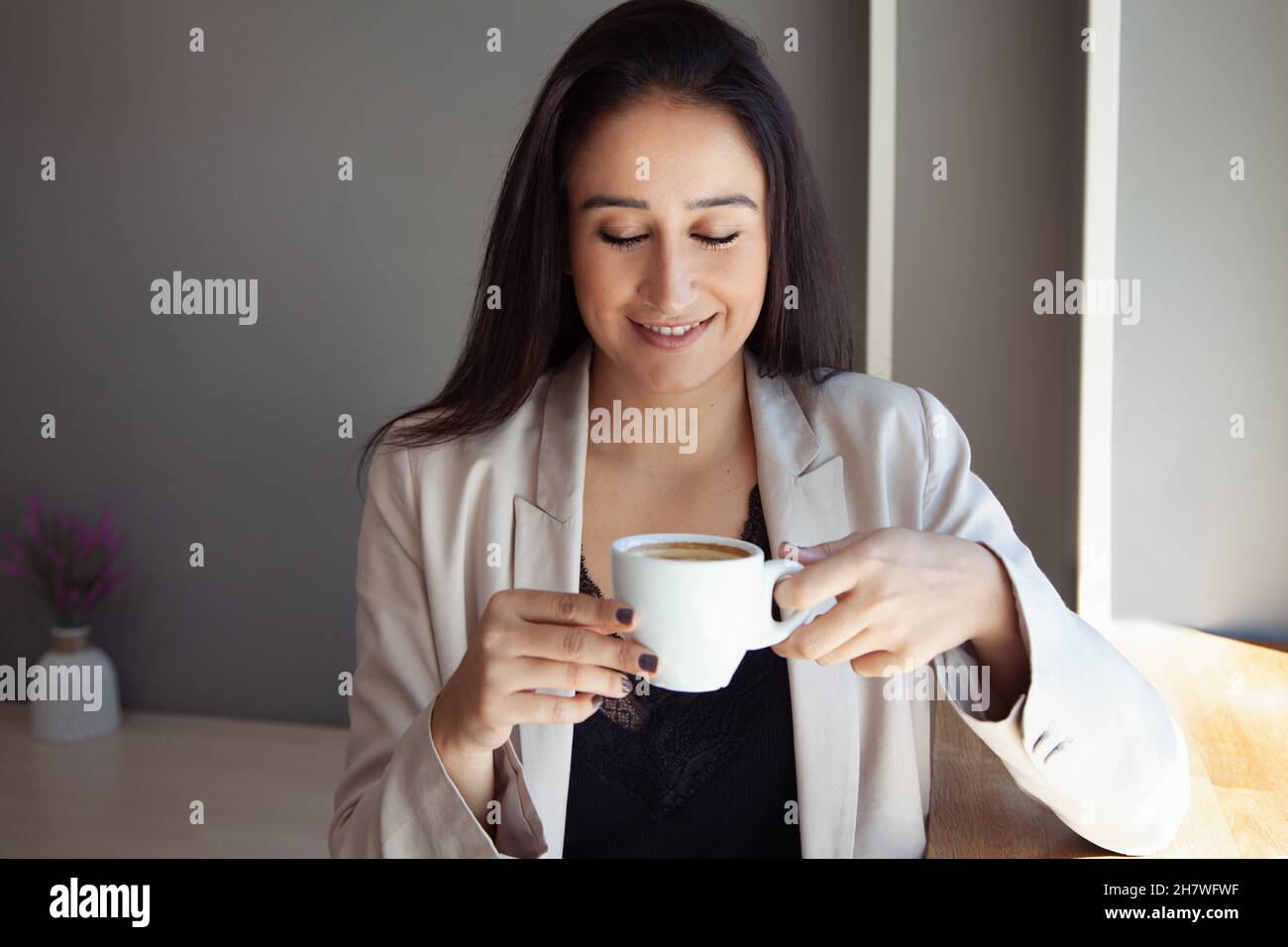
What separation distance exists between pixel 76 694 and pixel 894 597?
298 centimetres

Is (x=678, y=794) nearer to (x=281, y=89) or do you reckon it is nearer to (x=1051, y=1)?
(x=1051, y=1)

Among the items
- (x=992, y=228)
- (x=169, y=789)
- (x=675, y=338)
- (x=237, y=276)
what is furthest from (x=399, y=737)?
(x=237, y=276)

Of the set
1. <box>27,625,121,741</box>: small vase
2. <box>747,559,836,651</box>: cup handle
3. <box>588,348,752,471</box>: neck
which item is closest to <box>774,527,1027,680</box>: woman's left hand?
<box>747,559,836,651</box>: cup handle

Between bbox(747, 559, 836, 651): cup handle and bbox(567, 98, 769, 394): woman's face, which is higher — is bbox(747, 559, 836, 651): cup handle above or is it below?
below

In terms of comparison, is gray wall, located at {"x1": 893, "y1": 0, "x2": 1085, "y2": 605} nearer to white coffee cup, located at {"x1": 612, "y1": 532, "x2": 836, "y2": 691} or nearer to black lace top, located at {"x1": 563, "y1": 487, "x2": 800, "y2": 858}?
black lace top, located at {"x1": 563, "y1": 487, "x2": 800, "y2": 858}

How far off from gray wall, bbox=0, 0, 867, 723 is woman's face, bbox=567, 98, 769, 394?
5.49 ft

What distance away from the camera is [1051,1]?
7.47 ft

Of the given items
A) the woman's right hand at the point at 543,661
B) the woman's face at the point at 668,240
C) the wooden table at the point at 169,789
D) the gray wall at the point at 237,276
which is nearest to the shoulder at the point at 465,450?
the woman's face at the point at 668,240

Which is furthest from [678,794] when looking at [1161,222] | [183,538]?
[183,538]

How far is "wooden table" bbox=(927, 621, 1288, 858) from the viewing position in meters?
1.11

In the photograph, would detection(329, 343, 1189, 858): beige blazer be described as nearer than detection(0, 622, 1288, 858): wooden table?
Yes

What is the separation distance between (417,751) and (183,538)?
2540 millimetres

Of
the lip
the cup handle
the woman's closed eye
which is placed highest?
the woman's closed eye

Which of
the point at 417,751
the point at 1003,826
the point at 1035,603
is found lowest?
the point at 1003,826
